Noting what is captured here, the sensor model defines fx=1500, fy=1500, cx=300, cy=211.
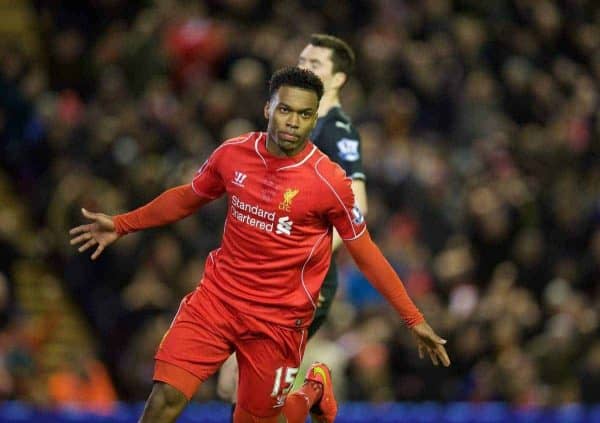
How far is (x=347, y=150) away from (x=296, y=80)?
47.8 inches

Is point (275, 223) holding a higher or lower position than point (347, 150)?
lower

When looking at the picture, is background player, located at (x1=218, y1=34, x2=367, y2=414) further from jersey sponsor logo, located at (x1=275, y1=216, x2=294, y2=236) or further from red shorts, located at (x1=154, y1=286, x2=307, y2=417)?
jersey sponsor logo, located at (x1=275, y1=216, x2=294, y2=236)

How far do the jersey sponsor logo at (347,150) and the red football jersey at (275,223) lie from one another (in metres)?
0.95

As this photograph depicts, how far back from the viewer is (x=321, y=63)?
27.8ft

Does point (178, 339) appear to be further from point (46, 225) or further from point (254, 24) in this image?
point (254, 24)

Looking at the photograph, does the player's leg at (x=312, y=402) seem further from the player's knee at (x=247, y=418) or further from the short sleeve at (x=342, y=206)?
the short sleeve at (x=342, y=206)

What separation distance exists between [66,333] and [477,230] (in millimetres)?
3754

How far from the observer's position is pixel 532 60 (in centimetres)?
1551

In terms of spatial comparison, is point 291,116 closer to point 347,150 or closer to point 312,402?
point 347,150

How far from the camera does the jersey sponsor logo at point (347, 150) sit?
8.23 m

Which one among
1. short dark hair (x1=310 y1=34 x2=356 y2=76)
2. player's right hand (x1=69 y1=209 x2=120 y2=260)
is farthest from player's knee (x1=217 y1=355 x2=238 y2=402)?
short dark hair (x1=310 y1=34 x2=356 y2=76)

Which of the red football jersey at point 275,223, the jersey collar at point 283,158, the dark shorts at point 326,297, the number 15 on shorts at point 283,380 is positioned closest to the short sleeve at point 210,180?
the red football jersey at point 275,223

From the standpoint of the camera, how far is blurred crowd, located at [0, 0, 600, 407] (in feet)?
40.7

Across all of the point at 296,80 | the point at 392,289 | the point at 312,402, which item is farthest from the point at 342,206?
the point at 312,402
